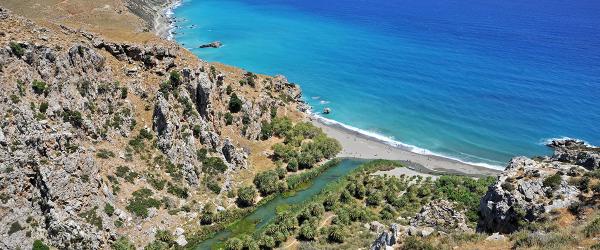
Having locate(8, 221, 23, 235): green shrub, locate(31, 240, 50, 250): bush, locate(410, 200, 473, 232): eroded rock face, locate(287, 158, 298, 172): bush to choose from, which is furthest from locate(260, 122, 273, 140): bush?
locate(8, 221, 23, 235): green shrub

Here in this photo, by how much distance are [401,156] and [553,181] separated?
64514 mm

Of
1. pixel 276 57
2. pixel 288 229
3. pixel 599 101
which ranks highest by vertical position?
pixel 599 101

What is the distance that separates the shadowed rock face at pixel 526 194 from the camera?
4572 cm

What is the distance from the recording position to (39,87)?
246ft

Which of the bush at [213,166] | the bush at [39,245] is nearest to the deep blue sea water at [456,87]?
the bush at [213,166]

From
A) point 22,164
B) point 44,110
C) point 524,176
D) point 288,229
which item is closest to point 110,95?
point 44,110

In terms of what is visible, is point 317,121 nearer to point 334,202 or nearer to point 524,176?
point 334,202

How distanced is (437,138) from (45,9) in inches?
6117

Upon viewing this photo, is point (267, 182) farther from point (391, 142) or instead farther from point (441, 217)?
point (391, 142)

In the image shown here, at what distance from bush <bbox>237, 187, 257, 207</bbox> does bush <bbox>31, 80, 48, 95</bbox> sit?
3748 centimetres

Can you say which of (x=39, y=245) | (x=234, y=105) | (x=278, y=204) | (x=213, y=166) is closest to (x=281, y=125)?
(x=234, y=105)

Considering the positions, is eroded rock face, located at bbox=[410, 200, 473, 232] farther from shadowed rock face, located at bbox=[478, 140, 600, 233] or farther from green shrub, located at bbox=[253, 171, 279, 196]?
green shrub, located at bbox=[253, 171, 279, 196]

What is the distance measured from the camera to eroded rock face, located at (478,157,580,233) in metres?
45.7

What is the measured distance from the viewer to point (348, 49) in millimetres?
192500
